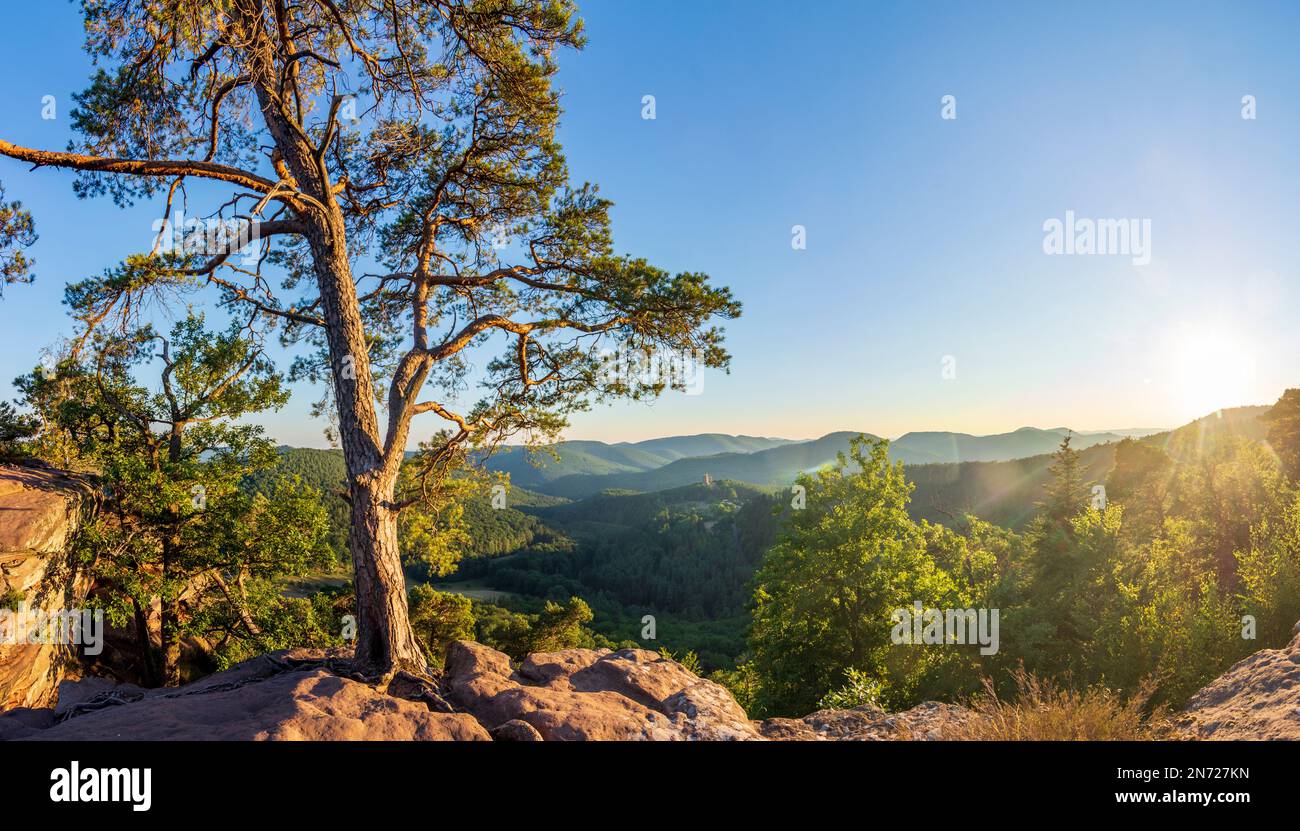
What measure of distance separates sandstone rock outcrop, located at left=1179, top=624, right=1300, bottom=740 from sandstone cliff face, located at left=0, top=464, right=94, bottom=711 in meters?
15.6

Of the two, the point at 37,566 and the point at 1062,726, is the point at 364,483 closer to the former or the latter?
the point at 37,566

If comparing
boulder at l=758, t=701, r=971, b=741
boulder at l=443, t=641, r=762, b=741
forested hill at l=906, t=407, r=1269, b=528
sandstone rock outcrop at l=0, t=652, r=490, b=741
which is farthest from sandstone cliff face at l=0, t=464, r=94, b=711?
forested hill at l=906, t=407, r=1269, b=528

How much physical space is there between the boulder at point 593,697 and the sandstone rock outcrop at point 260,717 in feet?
2.29

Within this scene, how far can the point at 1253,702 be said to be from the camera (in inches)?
225

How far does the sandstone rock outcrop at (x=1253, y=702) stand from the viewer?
4988 mm

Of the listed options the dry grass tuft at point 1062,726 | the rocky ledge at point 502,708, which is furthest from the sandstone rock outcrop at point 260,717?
the dry grass tuft at point 1062,726

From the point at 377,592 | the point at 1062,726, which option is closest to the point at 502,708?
the point at 377,592

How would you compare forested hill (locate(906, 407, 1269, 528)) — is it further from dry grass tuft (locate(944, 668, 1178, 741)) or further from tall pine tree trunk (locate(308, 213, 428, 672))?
tall pine tree trunk (locate(308, 213, 428, 672))

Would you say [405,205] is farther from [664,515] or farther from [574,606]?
[664,515]

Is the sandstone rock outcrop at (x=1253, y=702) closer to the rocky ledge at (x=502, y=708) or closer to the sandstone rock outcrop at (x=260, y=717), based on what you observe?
the rocky ledge at (x=502, y=708)

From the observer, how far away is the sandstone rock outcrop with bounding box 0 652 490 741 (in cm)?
419

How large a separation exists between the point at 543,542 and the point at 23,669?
143m

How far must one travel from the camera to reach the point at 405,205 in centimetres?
962
